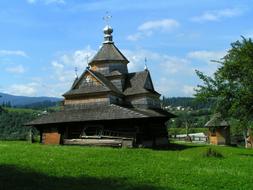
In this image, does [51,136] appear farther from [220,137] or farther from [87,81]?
[220,137]

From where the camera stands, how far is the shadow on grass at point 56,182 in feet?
57.7

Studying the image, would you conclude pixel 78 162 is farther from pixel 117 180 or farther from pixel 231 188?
pixel 231 188

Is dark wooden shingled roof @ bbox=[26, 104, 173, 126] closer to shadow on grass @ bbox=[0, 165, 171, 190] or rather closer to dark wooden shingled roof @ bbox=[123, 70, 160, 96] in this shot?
dark wooden shingled roof @ bbox=[123, 70, 160, 96]

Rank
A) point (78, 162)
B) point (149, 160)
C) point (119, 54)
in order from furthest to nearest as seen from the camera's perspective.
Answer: point (119, 54) < point (149, 160) < point (78, 162)

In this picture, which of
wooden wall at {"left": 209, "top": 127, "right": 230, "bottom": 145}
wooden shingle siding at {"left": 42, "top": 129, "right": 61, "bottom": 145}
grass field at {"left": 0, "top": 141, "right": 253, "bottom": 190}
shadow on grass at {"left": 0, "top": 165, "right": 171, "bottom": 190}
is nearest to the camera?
shadow on grass at {"left": 0, "top": 165, "right": 171, "bottom": 190}

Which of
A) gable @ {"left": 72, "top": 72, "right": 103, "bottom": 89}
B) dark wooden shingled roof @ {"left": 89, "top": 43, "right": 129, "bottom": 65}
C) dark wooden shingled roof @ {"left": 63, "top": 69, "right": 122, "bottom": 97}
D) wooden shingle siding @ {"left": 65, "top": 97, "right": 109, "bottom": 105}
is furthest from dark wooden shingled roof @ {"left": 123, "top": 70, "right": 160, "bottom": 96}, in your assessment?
wooden shingle siding @ {"left": 65, "top": 97, "right": 109, "bottom": 105}

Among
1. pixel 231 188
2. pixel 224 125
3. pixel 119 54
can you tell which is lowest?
pixel 231 188

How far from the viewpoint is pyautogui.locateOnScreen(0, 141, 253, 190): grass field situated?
60.7 feet

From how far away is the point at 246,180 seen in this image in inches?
822

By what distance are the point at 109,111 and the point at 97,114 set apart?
1.13 m

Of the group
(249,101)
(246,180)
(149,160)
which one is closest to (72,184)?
(246,180)

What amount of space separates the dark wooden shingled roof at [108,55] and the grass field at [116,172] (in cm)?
2352

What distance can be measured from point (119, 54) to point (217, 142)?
24.5 meters

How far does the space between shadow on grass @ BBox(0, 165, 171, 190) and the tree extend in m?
19.1
